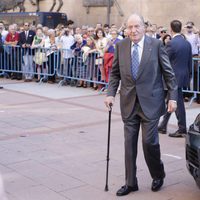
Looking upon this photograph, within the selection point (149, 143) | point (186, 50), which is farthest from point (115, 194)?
point (186, 50)

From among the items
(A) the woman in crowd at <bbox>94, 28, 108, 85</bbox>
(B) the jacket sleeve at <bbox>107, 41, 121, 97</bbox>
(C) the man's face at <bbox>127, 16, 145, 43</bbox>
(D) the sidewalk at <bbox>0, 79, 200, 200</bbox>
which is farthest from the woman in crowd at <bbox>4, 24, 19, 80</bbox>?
(C) the man's face at <bbox>127, 16, 145, 43</bbox>

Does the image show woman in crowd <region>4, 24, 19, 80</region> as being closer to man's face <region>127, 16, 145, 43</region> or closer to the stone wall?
the stone wall

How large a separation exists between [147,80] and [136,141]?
0.64m

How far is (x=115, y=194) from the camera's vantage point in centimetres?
489

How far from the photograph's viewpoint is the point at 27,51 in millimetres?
14500

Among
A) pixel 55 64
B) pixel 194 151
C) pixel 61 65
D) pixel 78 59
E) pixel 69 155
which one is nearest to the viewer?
pixel 194 151

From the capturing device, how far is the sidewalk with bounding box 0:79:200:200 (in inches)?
196

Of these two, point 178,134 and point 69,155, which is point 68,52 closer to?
point 178,134

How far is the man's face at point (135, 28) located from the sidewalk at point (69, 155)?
1.63 m

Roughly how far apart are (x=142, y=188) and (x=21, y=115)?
450 centimetres

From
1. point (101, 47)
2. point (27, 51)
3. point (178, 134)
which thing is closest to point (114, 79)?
point (178, 134)

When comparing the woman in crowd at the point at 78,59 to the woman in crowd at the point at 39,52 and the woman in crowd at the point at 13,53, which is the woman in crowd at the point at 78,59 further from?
the woman in crowd at the point at 13,53

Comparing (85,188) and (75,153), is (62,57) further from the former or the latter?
(85,188)

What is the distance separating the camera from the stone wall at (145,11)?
2054cm
